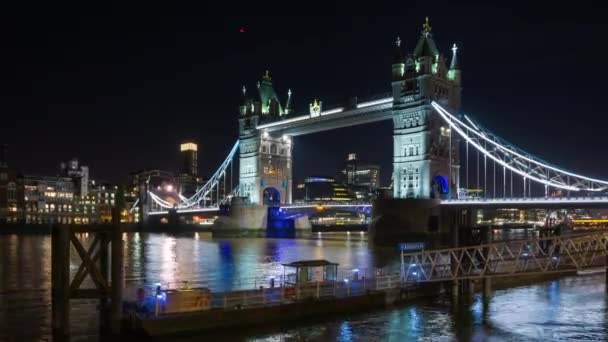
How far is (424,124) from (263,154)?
4089cm

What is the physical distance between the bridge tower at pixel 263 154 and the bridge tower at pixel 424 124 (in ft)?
112

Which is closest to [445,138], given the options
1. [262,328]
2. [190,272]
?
[190,272]

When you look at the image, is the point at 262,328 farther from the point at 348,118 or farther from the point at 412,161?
the point at 348,118

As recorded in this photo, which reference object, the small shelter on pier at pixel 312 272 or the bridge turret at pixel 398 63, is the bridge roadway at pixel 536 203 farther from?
the small shelter on pier at pixel 312 272

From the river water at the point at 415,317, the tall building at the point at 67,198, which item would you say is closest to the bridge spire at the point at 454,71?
the river water at the point at 415,317

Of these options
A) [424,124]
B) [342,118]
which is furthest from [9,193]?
[424,124]

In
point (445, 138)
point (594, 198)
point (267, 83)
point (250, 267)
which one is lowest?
point (250, 267)

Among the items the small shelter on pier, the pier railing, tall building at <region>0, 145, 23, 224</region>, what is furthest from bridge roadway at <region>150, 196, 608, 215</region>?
tall building at <region>0, 145, 23, 224</region>

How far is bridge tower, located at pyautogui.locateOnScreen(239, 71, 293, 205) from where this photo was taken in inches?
4461

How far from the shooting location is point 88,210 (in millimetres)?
167875

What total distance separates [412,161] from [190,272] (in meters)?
40.8

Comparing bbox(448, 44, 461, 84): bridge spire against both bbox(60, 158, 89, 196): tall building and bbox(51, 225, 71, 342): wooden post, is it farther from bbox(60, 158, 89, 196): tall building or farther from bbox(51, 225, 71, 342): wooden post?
bbox(60, 158, 89, 196): tall building

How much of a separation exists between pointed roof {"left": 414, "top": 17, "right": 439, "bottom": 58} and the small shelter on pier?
54182 mm

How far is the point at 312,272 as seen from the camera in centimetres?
2966
